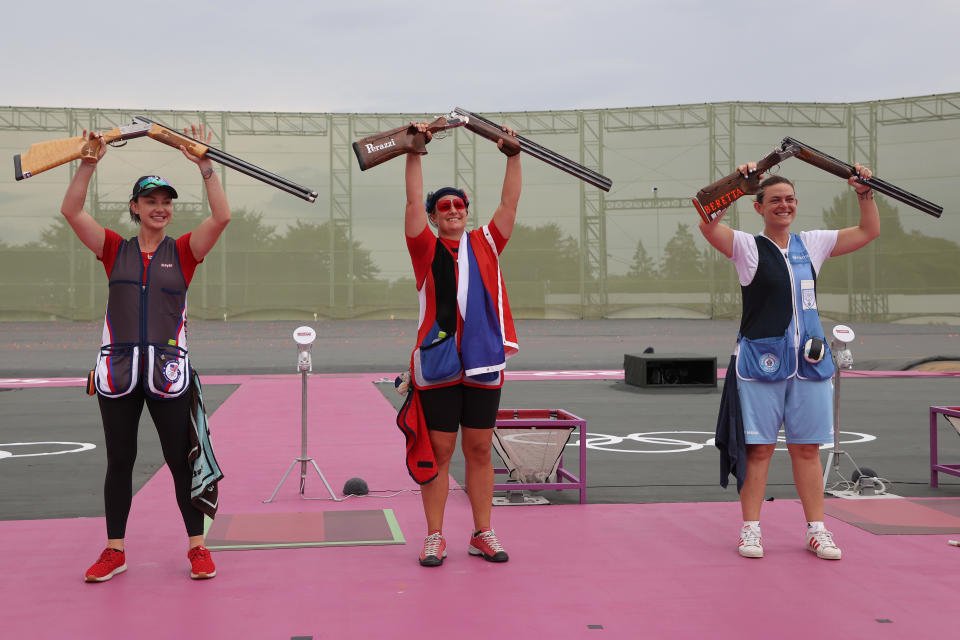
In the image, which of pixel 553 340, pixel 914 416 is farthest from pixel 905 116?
pixel 914 416

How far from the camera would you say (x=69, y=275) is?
136 ft

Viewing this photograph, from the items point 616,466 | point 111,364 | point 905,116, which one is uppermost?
point 905,116

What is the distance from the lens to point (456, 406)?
470 cm

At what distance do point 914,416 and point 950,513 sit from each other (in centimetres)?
574

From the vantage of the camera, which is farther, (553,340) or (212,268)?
(212,268)

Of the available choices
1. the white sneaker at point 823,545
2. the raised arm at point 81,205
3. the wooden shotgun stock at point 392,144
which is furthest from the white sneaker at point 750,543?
the raised arm at point 81,205

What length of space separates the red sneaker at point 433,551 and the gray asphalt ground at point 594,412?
1788 mm

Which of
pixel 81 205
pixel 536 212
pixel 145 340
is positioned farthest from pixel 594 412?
pixel 536 212

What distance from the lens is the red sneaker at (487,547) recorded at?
4727 mm

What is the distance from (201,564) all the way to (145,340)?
3.56ft

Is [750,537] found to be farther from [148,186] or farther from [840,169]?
[148,186]

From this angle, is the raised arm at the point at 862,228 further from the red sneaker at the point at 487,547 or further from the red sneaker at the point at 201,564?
the red sneaker at the point at 201,564

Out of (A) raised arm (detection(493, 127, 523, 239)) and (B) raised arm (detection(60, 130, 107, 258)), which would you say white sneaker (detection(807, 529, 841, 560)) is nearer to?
(A) raised arm (detection(493, 127, 523, 239))

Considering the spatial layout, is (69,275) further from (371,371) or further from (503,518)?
(503,518)
